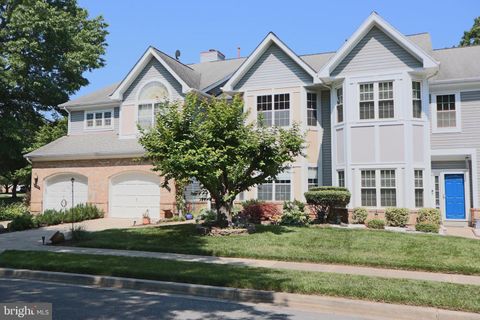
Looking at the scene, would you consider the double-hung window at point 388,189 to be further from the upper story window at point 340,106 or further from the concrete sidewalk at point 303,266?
the concrete sidewalk at point 303,266

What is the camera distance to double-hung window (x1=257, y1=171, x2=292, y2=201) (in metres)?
19.8

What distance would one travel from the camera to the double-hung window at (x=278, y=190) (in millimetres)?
19766

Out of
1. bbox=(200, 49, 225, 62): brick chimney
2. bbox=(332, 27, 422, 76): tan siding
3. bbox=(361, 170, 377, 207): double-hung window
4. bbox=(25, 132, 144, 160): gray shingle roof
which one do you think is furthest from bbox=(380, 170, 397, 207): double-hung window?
bbox=(200, 49, 225, 62): brick chimney

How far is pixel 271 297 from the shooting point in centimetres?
754

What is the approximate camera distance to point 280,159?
14.0 m

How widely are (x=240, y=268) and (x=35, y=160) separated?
18.8m

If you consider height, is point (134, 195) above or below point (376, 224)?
above

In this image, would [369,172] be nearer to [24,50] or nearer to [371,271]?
[371,271]

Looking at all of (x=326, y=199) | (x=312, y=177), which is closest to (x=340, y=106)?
(x=312, y=177)

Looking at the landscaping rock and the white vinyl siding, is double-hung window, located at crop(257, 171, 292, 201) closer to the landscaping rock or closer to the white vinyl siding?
the white vinyl siding

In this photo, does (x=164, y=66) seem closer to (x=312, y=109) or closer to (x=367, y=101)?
(x=312, y=109)

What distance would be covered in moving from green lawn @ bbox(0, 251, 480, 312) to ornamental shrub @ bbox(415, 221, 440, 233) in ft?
24.8

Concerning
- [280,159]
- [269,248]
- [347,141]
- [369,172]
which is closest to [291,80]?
[347,141]

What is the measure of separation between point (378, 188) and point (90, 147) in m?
15.2
